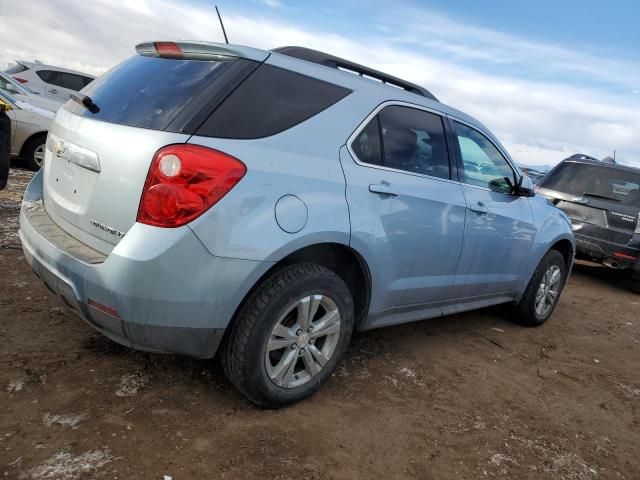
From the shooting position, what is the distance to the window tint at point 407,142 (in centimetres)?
284

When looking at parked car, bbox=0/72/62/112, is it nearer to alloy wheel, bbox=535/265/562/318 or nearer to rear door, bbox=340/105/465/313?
rear door, bbox=340/105/465/313

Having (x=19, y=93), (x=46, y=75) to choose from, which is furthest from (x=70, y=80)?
(x=19, y=93)

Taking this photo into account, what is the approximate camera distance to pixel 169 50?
8.62 feet

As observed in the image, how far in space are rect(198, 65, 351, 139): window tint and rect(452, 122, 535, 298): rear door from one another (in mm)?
1260

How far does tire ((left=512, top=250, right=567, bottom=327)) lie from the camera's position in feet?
14.9

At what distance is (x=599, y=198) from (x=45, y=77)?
12.6 meters

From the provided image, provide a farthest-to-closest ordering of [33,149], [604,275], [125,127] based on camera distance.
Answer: [604,275] < [33,149] < [125,127]

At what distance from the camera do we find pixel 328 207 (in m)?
2.51

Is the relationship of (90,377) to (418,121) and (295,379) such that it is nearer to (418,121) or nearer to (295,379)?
(295,379)

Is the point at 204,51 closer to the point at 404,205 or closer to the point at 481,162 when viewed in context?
the point at 404,205

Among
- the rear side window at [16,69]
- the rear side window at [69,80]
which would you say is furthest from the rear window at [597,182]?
the rear side window at [16,69]

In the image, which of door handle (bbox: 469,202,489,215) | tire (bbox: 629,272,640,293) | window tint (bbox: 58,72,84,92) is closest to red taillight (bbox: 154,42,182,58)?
door handle (bbox: 469,202,489,215)

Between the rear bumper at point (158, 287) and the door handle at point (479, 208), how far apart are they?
1.75 meters

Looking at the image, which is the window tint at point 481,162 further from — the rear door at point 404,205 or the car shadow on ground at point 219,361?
the car shadow on ground at point 219,361
